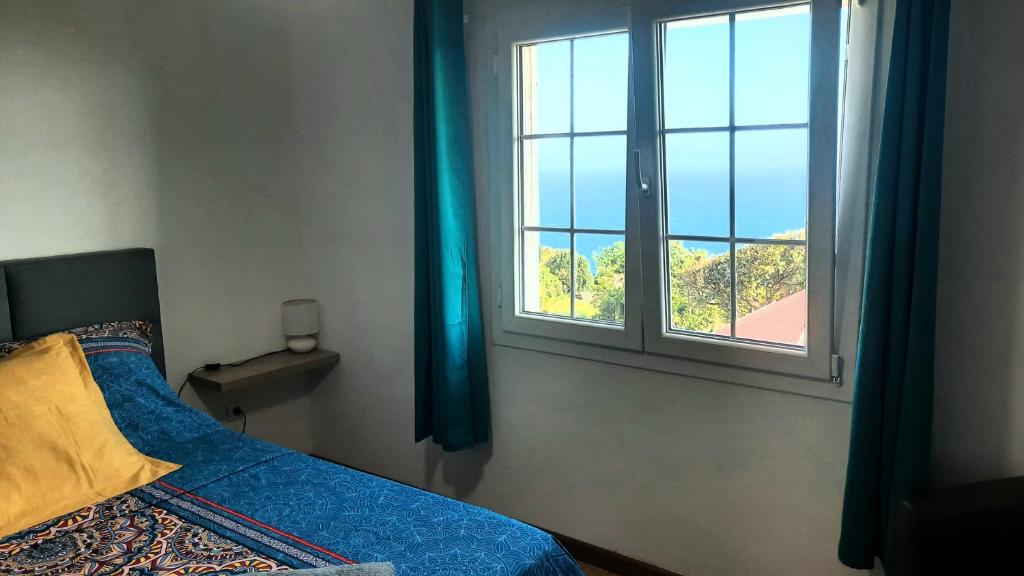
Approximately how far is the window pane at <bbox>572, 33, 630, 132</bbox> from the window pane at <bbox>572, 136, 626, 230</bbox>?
0.18 ft

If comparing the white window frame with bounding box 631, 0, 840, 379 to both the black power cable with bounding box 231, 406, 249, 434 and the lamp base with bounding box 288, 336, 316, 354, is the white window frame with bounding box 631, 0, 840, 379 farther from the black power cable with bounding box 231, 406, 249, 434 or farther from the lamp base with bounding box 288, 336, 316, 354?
the black power cable with bounding box 231, 406, 249, 434

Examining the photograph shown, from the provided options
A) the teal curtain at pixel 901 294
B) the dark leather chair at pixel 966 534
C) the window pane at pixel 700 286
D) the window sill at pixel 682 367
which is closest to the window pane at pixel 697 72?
the window pane at pixel 700 286

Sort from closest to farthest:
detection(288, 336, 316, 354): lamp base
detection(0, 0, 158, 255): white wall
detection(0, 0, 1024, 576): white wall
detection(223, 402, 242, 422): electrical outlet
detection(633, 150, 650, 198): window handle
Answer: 1. detection(0, 0, 1024, 576): white wall
2. detection(633, 150, 650, 198): window handle
3. detection(0, 0, 158, 255): white wall
4. detection(223, 402, 242, 422): electrical outlet
5. detection(288, 336, 316, 354): lamp base

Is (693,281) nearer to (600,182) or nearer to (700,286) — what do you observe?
(700,286)

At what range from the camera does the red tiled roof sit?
239 centimetres

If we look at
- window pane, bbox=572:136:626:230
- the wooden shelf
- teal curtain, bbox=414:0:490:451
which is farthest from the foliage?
the wooden shelf

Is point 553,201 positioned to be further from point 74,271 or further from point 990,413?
point 74,271

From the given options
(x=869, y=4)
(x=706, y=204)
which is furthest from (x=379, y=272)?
(x=869, y=4)

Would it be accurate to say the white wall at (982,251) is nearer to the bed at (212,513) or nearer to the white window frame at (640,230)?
the white window frame at (640,230)

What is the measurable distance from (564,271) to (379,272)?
91 centimetres

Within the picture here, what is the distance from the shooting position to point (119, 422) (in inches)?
99.8

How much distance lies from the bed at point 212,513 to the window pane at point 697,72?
131 cm

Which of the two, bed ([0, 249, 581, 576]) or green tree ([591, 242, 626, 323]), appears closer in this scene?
bed ([0, 249, 581, 576])

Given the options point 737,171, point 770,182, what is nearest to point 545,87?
point 737,171
